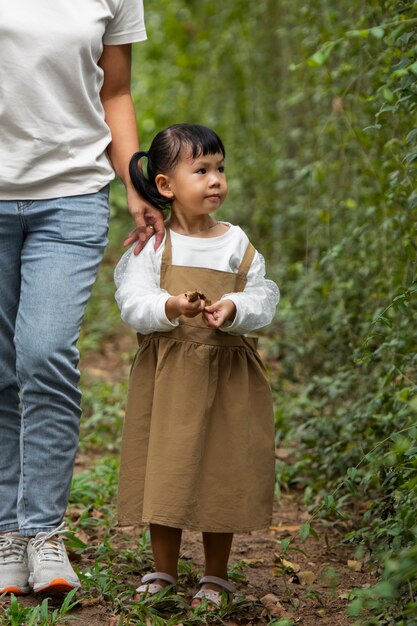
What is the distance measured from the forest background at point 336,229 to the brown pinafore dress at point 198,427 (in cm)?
26

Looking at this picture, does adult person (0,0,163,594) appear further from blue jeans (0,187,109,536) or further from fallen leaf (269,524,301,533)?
fallen leaf (269,524,301,533)

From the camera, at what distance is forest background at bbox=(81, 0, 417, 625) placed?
Result: 3.10m

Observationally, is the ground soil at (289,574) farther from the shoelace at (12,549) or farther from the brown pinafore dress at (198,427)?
the brown pinafore dress at (198,427)

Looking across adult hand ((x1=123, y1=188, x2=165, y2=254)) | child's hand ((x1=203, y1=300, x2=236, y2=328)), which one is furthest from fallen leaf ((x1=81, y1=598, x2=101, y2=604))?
adult hand ((x1=123, y1=188, x2=165, y2=254))

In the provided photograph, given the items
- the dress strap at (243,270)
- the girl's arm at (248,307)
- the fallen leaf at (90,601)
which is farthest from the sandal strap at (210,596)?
the dress strap at (243,270)

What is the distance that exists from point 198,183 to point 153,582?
46.2 inches

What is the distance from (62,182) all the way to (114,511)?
5.23 ft

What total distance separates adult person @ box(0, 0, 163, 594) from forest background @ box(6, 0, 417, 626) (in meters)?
0.67

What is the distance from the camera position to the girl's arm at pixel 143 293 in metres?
2.98

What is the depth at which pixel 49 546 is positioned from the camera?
3135 millimetres

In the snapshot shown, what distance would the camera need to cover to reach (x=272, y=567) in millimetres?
3748

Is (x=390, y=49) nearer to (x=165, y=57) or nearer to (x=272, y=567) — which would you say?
(x=272, y=567)

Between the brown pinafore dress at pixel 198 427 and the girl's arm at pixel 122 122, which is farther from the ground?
the girl's arm at pixel 122 122

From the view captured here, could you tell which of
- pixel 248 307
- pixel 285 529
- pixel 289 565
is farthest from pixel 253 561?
pixel 248 307
